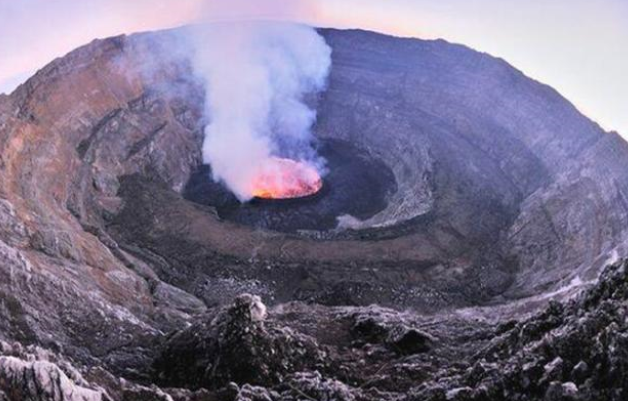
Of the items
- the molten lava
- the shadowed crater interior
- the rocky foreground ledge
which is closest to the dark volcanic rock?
the rocky foreground ledge

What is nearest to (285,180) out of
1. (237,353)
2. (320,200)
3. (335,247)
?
(320,200)

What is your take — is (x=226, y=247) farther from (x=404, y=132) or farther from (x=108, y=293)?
(x=404, y=132)

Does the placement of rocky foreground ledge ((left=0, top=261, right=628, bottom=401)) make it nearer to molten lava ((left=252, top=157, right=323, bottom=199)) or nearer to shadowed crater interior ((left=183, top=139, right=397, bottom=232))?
shadowed crater interior ((left=183, top=139, right=397, bottom=232))

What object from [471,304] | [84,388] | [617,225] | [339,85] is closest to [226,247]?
[471,304]

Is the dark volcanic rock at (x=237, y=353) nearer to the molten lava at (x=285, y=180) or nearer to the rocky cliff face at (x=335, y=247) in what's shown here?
the rocky cliff face at (x=335, y=247)

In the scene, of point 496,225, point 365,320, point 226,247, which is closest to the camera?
point 365,320

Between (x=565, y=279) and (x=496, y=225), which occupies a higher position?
(x=496, y=225)

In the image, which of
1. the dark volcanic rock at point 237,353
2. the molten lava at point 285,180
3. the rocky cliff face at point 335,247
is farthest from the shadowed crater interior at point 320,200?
the dark volcanic rock at point 237,353
